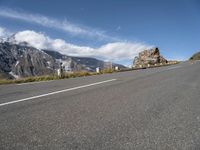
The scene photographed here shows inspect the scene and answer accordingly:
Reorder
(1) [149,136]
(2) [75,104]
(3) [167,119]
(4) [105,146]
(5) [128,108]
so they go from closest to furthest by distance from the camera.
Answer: (4) [105,146], (1) [149,136], (3) [167,119], (5) [128,108], (2) [75,104]

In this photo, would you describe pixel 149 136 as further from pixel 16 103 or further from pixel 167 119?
pixel 16 103

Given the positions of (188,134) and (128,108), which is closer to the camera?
(188,134)

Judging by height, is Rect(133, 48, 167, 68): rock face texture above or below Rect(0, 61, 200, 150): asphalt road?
above

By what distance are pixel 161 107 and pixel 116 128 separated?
1.96 metres

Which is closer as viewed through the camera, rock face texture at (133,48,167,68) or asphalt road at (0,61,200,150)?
asphalt road at (0,61,200,150)

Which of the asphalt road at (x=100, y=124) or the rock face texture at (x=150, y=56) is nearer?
the asphalt road at (x=100, y=124)

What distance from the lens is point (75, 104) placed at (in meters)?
6.30

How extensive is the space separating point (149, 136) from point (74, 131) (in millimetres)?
1108

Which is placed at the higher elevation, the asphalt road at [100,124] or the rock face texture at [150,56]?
the rock face texture at [150,56]

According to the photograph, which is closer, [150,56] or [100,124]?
[100,124]

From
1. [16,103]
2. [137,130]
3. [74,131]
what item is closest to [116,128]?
[137,130]

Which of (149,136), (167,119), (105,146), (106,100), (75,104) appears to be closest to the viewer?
(105,146)

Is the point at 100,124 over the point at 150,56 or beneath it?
beneath

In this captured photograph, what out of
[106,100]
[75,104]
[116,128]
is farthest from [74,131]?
[106,100]
